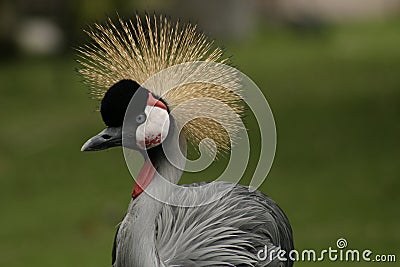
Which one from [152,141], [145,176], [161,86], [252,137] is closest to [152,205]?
[145,176]

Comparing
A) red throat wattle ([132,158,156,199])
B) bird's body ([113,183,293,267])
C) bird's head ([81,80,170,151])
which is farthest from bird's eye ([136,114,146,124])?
bird's body ([113,183,293,267])

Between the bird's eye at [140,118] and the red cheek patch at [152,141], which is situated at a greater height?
the bird's eye at [140,118]

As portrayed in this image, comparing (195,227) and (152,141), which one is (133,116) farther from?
(195,227)

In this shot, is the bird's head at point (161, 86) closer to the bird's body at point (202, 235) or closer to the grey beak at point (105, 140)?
the grey beak at point (105, 140)

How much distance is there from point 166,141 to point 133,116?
0.13 m

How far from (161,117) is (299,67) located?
386 inches

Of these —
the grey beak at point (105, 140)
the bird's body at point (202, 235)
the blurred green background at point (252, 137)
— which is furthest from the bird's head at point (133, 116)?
the blurred green background at point (252, 137)

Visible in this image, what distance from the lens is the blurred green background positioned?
5508 millimetres

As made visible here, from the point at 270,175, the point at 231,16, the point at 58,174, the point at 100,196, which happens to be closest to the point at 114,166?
the point at 58,174

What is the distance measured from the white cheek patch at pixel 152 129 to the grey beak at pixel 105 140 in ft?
0.20

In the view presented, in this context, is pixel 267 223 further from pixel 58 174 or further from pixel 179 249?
pixel 58 174

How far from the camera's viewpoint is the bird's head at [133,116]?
2980 mm

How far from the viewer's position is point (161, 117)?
3.01 meters

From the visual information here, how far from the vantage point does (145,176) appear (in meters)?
3.04
